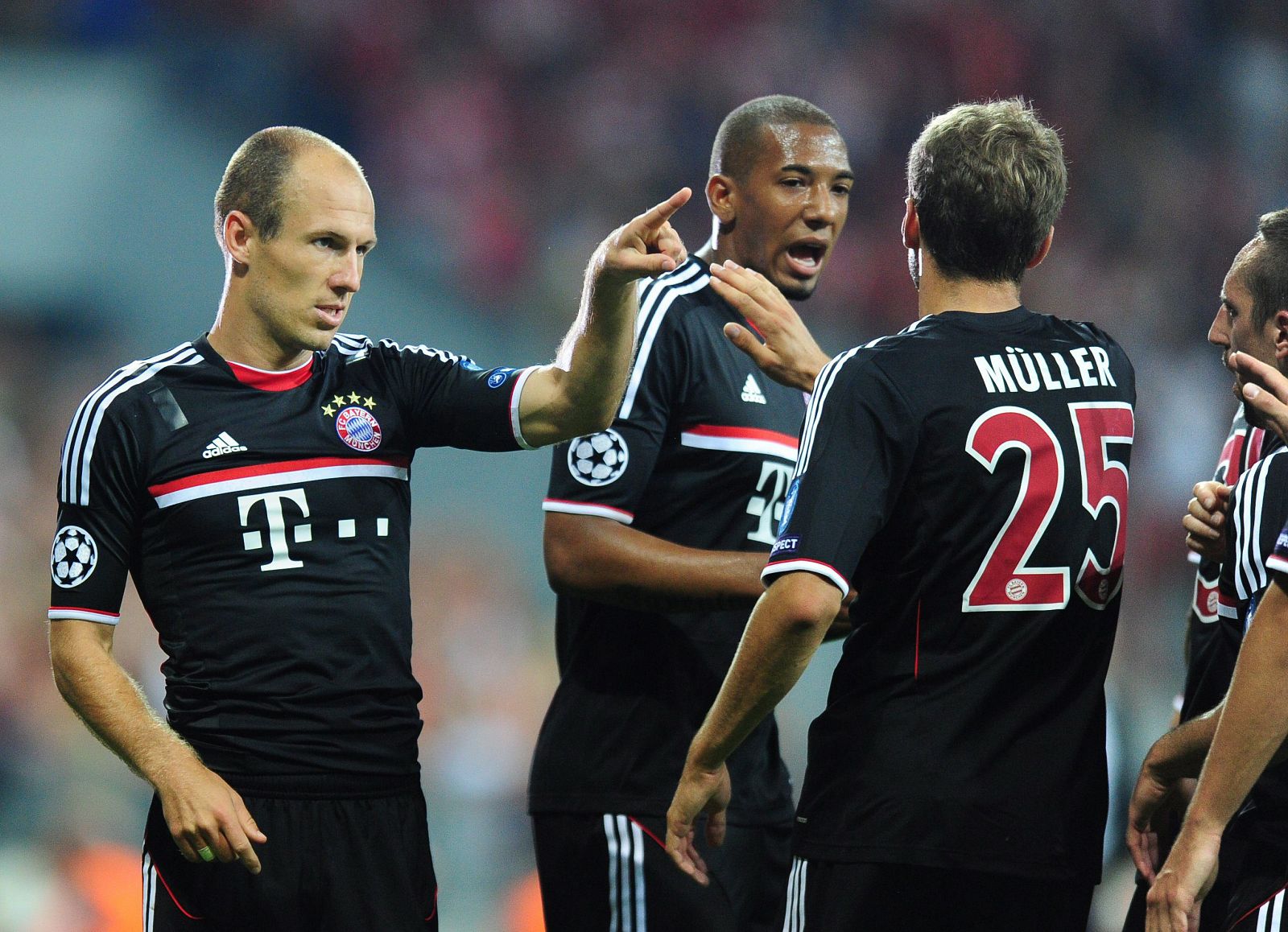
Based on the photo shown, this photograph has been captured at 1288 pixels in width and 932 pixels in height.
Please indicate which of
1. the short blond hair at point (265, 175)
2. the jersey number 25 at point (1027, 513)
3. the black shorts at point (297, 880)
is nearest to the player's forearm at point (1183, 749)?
the jersey number 25 at point (1027, 513)

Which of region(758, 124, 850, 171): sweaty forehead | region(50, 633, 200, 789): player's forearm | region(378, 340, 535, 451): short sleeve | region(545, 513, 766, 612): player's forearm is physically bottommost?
region(50, 633, 200, 789): player's forearm

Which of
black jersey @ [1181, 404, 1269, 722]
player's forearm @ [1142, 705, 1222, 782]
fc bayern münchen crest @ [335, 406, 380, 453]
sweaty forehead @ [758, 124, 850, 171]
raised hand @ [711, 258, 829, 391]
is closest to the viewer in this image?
player's forearm @ [1142, 705, 1222, 782]

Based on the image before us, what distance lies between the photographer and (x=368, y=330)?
29.9ft

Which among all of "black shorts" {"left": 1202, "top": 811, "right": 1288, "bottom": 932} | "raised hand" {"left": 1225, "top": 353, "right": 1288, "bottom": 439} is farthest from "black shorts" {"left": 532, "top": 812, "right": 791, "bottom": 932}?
"raised hand" {"left": 1225, "top": 353, "right": 1288, "bottom": 439}

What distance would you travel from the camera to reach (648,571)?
11.4ft

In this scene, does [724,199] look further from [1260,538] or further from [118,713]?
[118,713]

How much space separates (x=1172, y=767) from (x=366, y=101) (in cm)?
768

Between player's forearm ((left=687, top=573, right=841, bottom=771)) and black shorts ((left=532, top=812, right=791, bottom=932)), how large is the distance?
78 centimetres

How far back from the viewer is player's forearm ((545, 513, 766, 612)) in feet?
11.4

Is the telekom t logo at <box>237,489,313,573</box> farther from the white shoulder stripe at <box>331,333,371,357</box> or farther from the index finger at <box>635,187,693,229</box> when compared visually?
the index finger at <box>635,187,693,229</box>

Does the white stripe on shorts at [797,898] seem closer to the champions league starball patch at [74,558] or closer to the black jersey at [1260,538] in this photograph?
the black jersey at [1260,538]

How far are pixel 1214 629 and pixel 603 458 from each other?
147cm

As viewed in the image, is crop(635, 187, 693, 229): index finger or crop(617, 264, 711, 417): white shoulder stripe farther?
crop(617, 264, 711, 417): white shoulder stripe

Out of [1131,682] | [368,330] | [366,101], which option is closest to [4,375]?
[368,330]
